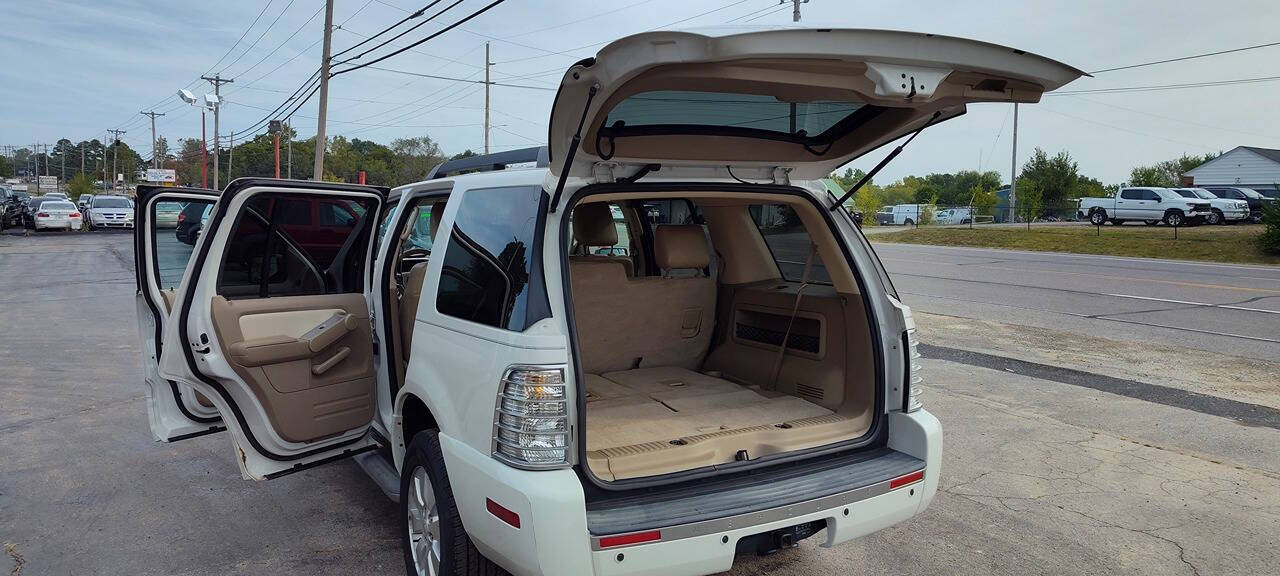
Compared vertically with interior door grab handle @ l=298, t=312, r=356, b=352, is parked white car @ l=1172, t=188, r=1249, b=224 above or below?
above

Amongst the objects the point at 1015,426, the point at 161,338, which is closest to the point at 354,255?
the point at 161,338

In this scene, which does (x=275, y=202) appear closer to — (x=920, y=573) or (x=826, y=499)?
(x=826, y=499)

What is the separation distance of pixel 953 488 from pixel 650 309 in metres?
2.06

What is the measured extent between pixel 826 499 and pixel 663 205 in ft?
7.44

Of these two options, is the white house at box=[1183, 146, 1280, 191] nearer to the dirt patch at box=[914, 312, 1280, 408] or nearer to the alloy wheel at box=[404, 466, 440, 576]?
the dirt patch at box=[914, 312, 1280, 408]

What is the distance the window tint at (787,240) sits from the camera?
4.31 m

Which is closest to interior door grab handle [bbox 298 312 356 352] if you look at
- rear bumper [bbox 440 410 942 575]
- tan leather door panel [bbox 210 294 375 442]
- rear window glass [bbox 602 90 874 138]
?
tan leather door panel [bbox 210 294 375 442]

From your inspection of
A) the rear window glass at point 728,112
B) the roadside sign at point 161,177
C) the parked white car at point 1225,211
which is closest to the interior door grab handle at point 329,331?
the roadside sign at point 161,177

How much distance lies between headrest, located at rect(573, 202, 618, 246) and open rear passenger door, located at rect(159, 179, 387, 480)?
1.19 metres

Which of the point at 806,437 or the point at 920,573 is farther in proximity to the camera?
the point at 920,573

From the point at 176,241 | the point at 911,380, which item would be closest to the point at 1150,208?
the point at 911,380

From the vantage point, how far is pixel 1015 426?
616 cm

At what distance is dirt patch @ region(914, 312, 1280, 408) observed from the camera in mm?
7449

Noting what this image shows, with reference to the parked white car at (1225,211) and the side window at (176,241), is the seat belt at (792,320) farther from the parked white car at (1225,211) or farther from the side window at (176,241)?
the parked white car at (1225,211)
